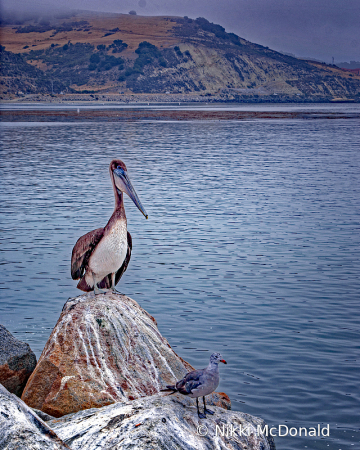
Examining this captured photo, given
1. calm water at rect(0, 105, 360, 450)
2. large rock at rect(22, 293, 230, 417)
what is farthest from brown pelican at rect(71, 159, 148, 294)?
calm water at rect(0, 105, 360, 450)

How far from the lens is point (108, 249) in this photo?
27.8ft

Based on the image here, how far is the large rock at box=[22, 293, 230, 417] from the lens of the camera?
748 centimetres

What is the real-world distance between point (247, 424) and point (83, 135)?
197 ft

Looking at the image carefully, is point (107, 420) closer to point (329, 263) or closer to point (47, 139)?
point (329, 263)

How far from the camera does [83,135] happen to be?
6425 centimetres

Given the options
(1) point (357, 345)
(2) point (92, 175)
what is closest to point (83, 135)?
(2) point (92, 175)

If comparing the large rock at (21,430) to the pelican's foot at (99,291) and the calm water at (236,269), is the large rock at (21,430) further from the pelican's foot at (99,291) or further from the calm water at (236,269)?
the calm water at (236,269)

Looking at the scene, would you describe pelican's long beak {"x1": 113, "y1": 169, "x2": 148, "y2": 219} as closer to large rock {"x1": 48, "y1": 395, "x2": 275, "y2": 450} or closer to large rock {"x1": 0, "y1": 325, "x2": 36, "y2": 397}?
large rock {"x1": 0, "y1": 325, "x2": 36, "y2": 397}

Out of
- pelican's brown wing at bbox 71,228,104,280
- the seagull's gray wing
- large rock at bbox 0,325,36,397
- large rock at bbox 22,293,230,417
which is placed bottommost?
large rock at bbox 0,325,36,397

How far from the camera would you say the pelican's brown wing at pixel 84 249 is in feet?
28.8

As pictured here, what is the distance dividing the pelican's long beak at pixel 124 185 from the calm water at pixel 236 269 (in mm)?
2973

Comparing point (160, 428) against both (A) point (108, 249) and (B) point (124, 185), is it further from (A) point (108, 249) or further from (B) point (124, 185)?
(B) point (124, 185)

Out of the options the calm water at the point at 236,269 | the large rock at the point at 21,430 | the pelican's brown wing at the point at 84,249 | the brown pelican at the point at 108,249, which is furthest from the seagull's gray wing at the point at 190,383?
the pelican's brown wing at the point at 84,249

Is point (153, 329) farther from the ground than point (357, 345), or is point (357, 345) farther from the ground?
point (153, 329)
